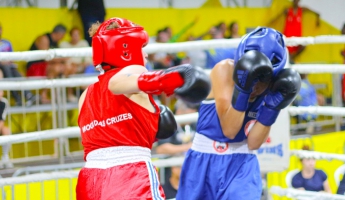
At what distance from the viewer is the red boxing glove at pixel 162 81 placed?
223cm

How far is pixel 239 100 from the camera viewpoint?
3045 mm

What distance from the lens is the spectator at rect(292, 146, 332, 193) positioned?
530cm

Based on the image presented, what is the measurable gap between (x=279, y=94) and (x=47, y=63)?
338cm

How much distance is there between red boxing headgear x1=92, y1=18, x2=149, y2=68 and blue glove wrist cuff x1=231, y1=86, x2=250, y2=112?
1.89 ft

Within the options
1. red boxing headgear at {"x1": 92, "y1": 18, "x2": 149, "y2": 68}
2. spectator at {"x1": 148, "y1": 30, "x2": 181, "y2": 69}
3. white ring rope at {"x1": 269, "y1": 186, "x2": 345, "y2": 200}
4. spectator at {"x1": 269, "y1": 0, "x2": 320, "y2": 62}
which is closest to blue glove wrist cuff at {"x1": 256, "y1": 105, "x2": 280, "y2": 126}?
red boxing headgear at {"x1": 92, "y1": 18, "x2": 149, "y2": 68}

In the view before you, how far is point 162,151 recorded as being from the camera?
4711 millimetres

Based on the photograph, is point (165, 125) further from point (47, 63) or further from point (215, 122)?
point (47, 63)

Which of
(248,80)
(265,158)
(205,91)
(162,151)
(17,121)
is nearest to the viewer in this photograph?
(205,91)

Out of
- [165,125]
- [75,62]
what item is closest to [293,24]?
[75,62]

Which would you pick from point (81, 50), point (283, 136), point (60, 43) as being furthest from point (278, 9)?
point (81, 50)

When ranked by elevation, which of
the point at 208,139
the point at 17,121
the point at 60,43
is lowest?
the point at 17,121

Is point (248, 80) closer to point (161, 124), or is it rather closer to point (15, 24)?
point (161, 124)

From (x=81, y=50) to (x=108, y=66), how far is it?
2.62 feet

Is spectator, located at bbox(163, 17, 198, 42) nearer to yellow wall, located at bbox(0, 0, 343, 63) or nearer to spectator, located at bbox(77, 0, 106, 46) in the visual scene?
yellow wall, located at bbox(0, 0, 343, 63)
